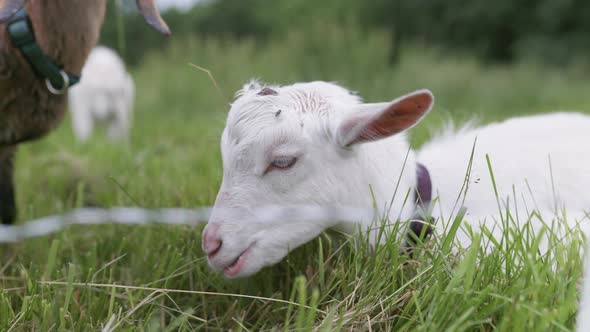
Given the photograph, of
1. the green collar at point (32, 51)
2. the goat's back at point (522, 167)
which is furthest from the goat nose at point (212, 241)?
the green collar at point (32, 51)

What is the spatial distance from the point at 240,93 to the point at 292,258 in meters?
0.60

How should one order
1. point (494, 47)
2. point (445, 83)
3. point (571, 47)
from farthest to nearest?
point (494, 47) < point (571, 47) < point (445, 83)

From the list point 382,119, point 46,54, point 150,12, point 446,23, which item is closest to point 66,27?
point 46,54

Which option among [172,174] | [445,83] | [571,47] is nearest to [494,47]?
[571,47]

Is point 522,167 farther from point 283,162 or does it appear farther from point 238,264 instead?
point 238,264

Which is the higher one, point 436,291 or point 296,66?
point 436,291

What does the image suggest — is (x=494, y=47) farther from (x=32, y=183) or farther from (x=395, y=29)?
(x=32, y=183)

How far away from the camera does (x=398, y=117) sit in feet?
5.33

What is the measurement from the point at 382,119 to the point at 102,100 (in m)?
6.06

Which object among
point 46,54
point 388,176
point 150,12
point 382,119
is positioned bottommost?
point 46,54

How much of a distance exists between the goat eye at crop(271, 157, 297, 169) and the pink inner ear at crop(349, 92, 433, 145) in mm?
192

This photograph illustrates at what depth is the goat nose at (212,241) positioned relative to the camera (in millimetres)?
1654

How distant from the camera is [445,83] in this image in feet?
34.4

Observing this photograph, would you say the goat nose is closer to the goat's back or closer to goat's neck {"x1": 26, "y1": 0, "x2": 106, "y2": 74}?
the goat's back
